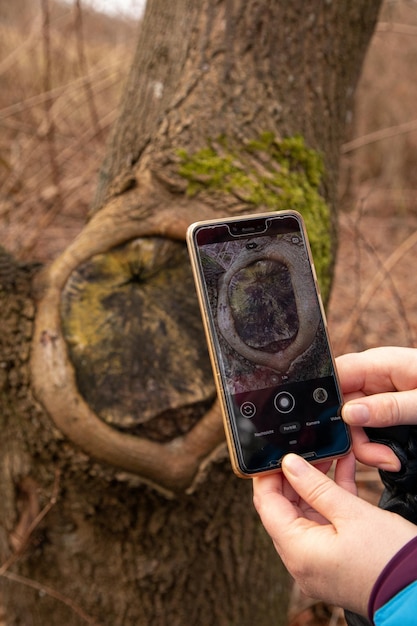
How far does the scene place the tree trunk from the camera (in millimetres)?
1696

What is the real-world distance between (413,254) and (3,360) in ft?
20.5

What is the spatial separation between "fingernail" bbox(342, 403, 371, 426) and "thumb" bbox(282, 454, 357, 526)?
14 centimetres

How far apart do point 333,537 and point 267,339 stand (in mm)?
490

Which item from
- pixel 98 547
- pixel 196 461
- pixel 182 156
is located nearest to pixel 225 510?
pixel 196 461

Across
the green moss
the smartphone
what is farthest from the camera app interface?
the green moss

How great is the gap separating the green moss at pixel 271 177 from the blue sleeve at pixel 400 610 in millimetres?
1200

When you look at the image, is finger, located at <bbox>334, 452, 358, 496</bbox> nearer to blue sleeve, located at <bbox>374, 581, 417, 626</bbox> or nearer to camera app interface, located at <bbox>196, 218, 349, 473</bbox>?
camera app interface, located at <bbox>196, 218, 349, 473</bbox>

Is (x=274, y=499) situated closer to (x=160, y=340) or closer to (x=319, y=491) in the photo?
(x=319, y=491)

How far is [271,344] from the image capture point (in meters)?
1.39

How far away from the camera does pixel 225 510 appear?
6.27 ft

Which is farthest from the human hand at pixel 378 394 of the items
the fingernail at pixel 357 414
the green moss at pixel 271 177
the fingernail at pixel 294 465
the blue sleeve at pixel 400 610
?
the green moss at pixel 271 177

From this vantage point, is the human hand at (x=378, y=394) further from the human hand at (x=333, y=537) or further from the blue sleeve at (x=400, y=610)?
the blue sleeve at (x=400, y=610)

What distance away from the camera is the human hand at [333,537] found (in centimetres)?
103

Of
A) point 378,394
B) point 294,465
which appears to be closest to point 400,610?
Result: point 294,465
